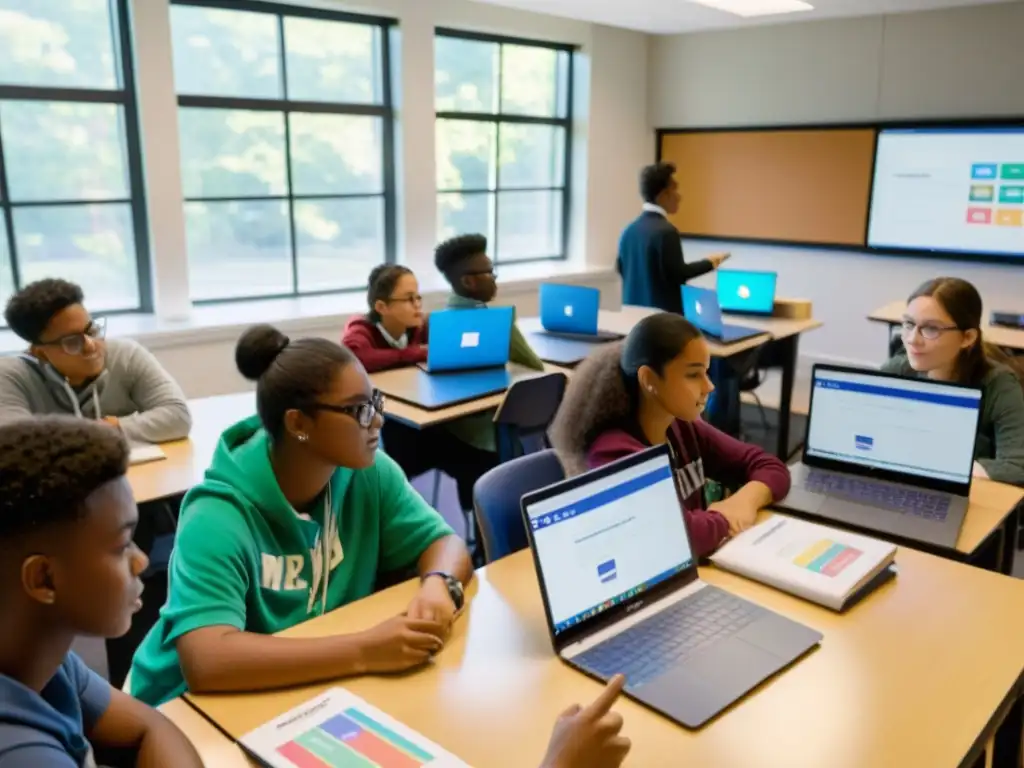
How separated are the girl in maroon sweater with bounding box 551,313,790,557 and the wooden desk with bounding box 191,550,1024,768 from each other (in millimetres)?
338

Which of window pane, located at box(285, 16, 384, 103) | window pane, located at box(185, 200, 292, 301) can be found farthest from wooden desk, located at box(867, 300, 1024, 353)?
window pane, located at box(185, 200, 292, 301)

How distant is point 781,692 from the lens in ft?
4.21

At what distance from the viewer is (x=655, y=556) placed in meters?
1.50

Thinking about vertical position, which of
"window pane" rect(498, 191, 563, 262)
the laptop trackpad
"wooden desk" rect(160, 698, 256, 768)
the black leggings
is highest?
"window pane" rect(498, 191, 563, 262)

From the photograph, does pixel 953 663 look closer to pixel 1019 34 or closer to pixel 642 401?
pixel 642 401

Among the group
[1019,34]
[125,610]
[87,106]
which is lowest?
[125,610]

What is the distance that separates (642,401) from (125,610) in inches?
46.9

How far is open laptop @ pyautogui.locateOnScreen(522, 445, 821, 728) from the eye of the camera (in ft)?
4.24

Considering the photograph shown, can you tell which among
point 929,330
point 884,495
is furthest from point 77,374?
point 929,330

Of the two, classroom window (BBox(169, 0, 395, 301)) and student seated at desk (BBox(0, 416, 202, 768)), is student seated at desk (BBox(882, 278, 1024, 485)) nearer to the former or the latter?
student seated at desk (BBox(0, 416, 202, 768))

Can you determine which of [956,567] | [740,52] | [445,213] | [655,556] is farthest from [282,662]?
[740,52]

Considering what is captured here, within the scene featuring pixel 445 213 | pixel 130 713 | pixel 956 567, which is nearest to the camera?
pixel 130 713

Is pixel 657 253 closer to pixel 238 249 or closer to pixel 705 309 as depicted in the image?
pixel 705 309

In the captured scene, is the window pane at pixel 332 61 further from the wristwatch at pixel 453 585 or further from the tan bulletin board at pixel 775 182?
the wristwatch at pixel 453 585
